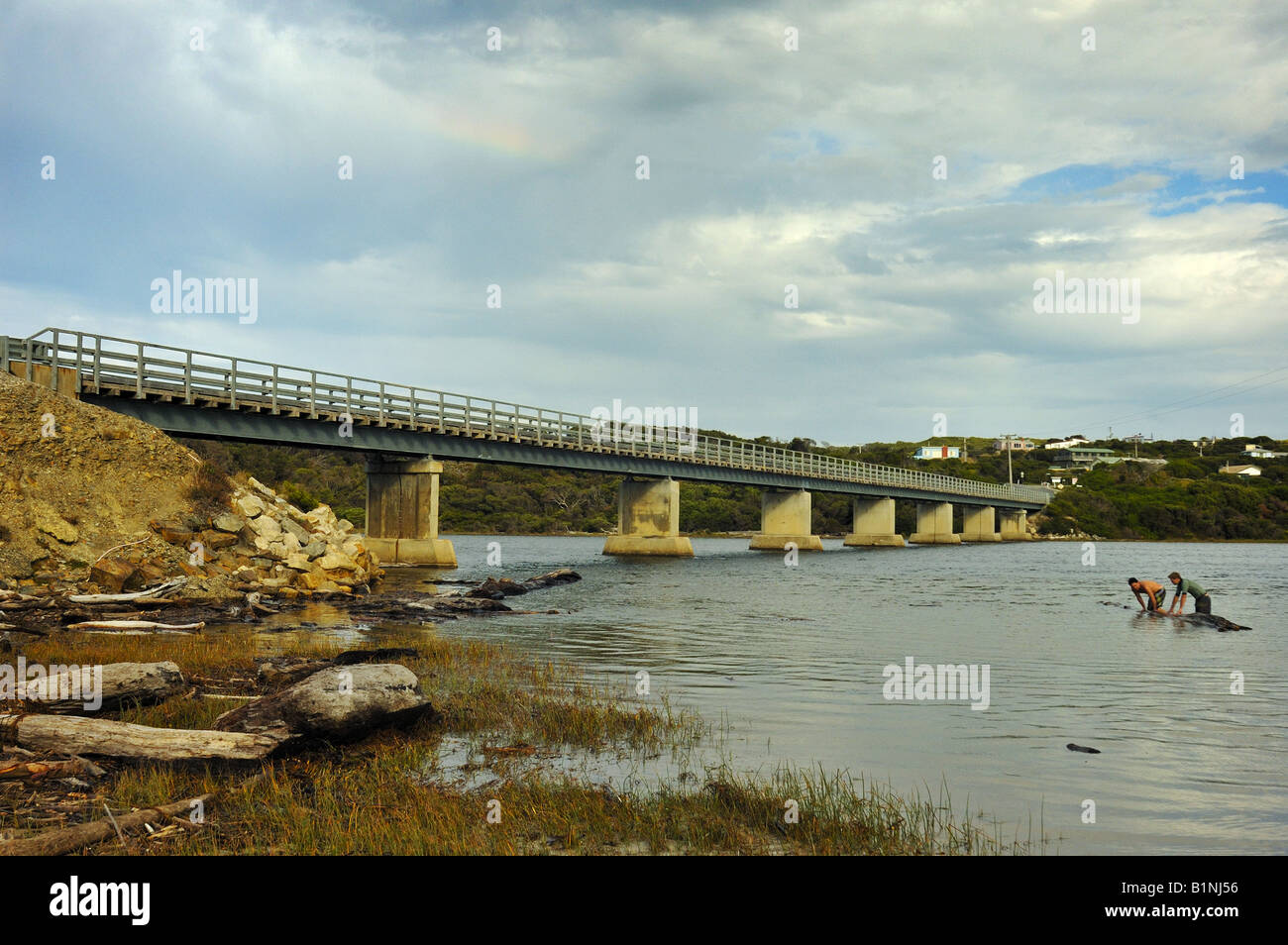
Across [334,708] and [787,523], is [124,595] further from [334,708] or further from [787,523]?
[787,523]

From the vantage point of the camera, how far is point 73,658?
14633 millimetres

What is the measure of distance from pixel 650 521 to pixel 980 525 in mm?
78519

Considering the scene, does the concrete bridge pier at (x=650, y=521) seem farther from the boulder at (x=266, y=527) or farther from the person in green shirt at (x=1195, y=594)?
the person in green shirt at (x=1195, y=594)

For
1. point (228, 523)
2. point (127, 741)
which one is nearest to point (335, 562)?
point (228, 523)

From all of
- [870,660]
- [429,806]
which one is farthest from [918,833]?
[870,660]

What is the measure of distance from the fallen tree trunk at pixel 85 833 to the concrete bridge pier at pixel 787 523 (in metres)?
85.5

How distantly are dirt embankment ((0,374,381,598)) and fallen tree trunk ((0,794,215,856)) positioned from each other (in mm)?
18604

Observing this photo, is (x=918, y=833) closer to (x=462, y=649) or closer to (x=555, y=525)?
(x=462, y=649)

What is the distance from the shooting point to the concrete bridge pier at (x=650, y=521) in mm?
74438

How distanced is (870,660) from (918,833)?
39.2 ft

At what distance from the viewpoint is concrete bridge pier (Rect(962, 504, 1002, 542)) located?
13400 centimetres

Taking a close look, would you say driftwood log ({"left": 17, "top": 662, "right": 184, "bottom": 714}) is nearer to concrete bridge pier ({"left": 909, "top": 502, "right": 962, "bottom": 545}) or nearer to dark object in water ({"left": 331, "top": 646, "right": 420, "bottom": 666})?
dark object in water ({"left": 331, "top": 646, "right": 420, "bottom": 666})
